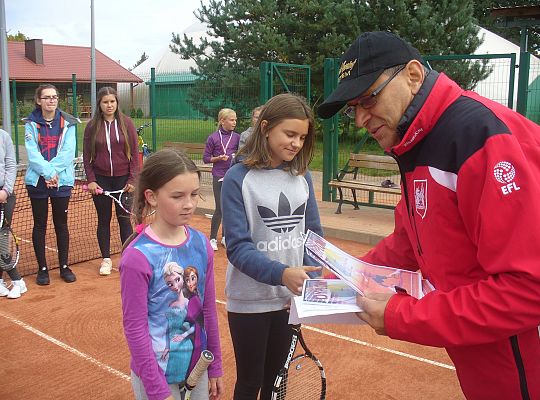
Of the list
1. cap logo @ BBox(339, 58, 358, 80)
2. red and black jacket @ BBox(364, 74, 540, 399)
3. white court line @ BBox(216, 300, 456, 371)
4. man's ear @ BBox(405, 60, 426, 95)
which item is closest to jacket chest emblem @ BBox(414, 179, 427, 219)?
red and black jacket @ BBox(364, 74, 540, 399)

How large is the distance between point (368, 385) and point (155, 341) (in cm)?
226

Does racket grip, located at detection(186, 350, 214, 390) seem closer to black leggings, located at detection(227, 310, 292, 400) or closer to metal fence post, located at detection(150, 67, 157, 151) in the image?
→ black leggings, located at detection(227, 310, 292, 400)

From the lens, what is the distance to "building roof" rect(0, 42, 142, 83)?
41653 mm

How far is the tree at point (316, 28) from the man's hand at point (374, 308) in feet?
52.7

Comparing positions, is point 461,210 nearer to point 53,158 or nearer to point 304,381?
point 304,381

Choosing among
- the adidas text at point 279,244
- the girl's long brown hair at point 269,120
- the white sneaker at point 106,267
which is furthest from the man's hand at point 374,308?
the white sneaker at point 106,267

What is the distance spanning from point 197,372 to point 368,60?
1411 mm

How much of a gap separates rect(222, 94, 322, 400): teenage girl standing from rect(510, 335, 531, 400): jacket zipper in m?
1.33

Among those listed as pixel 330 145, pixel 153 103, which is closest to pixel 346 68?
pixel 330 145

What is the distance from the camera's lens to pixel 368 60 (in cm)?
179

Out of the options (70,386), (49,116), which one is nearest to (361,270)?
(70,386)

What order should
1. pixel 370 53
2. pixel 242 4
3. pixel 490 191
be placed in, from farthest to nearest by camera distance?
pixel 242 4 → pixel 370 53 → pixel 490 191

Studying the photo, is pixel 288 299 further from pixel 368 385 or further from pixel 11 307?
pixel 11 307

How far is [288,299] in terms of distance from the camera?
10.1ft
